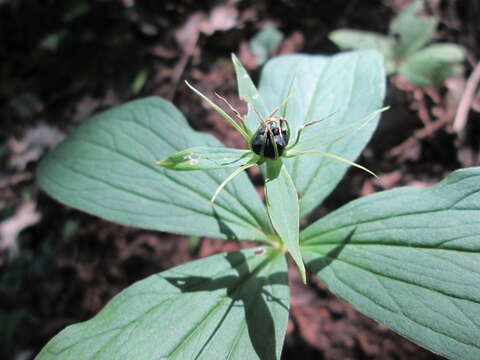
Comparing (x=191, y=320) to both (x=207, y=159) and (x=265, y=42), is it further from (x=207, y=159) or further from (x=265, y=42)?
(x=265, y=42)

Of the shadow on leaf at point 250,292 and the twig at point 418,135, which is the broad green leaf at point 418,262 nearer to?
the shadow on leaf at point 250,292

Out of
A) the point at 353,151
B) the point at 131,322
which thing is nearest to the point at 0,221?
the point at 131,322

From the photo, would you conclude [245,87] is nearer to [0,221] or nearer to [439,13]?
[439,13]

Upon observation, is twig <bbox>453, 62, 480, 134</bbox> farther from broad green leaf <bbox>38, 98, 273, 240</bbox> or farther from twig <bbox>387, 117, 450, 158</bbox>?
broad green leaf <bbox>38, 98, 273, 240</bbox>

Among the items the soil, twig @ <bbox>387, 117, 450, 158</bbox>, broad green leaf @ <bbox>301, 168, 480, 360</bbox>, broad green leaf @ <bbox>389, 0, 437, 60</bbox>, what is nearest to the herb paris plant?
broad green leaf @ <bbox>301, 168, 480, 360</bbox>

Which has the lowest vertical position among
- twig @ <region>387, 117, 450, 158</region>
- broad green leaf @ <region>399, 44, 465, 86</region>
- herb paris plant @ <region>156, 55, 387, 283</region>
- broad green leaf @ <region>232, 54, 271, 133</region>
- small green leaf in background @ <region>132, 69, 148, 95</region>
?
twig @ <region>387, 117, 450, 158</region>

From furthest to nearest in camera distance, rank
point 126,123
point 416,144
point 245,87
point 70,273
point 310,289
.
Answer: point 70,273 → point 416,144 → point 310,289 → point 126,123 → point 245,87
